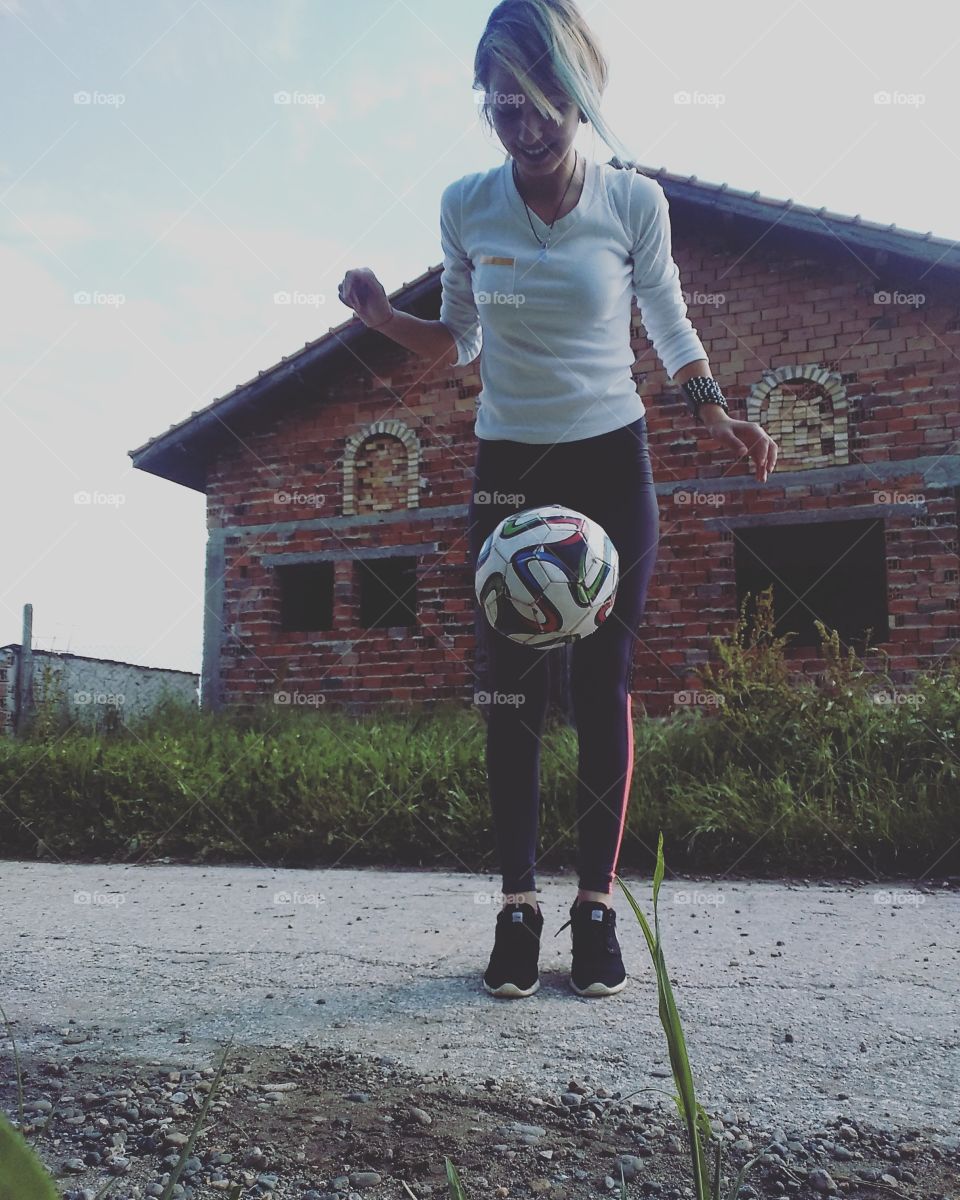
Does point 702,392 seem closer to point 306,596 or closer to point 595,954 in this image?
point 595,954

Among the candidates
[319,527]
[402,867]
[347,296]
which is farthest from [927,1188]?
[319,527]

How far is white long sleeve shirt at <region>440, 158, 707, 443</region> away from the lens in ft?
7.19

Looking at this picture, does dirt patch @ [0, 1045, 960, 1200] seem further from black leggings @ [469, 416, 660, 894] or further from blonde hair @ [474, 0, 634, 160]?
blonde hair @ [474, 0, 634, 160]

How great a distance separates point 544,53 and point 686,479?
6.71 metres

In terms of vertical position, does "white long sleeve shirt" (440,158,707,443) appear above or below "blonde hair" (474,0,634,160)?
below

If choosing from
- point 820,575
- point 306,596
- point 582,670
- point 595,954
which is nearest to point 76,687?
point 306,596

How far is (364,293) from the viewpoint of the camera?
7.38 ft

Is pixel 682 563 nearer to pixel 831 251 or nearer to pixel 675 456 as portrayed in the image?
pixel 675 456

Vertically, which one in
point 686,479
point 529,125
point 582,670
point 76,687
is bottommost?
point 76,687

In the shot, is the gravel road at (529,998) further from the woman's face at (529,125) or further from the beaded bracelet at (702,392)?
the woman's face at (529,125)

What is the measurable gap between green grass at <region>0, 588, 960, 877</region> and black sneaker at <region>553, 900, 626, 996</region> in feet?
6.82

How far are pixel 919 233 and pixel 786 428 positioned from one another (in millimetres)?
1771

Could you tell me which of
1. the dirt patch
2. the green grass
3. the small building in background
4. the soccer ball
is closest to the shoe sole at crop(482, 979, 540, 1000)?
the dirt patch

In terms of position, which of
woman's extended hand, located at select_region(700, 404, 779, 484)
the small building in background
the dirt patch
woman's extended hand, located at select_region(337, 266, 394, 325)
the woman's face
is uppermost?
the woman's face
